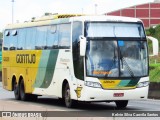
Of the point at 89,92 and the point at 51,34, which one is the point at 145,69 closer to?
the point at 89,92

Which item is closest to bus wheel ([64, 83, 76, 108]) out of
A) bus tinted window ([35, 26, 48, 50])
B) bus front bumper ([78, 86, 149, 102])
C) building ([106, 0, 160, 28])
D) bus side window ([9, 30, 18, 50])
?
bus front bumper ([78, 86, 149, 102])

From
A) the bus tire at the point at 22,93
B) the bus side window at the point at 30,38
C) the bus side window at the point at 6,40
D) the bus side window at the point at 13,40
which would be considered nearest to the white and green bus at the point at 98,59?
the bus side window at the point at 30,38

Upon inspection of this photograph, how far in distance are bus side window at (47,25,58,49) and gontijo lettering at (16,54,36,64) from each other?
79.4 inches

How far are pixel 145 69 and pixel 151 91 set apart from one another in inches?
381

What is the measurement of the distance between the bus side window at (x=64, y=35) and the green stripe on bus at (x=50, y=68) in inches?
24.6

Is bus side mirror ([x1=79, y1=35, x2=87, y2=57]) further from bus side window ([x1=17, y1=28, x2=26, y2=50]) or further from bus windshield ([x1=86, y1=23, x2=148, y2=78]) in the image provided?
bus side window ([x1=17, y1=28, x2=26, y2=50])

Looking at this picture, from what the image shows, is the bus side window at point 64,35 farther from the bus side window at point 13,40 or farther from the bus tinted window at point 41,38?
the bus side window at point 13,40

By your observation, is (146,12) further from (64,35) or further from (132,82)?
(132,82)

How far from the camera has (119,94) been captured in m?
23.9

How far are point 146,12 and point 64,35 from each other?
95.8 metres

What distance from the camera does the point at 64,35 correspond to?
2575 centimetres

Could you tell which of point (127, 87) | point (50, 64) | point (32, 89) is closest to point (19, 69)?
point (32, 89)

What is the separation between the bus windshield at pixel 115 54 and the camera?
2391 cm

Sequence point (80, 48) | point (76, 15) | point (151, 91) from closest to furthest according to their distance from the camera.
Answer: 1. point (80, 48)
2. point (76, 15)
3. point (151, 91)
